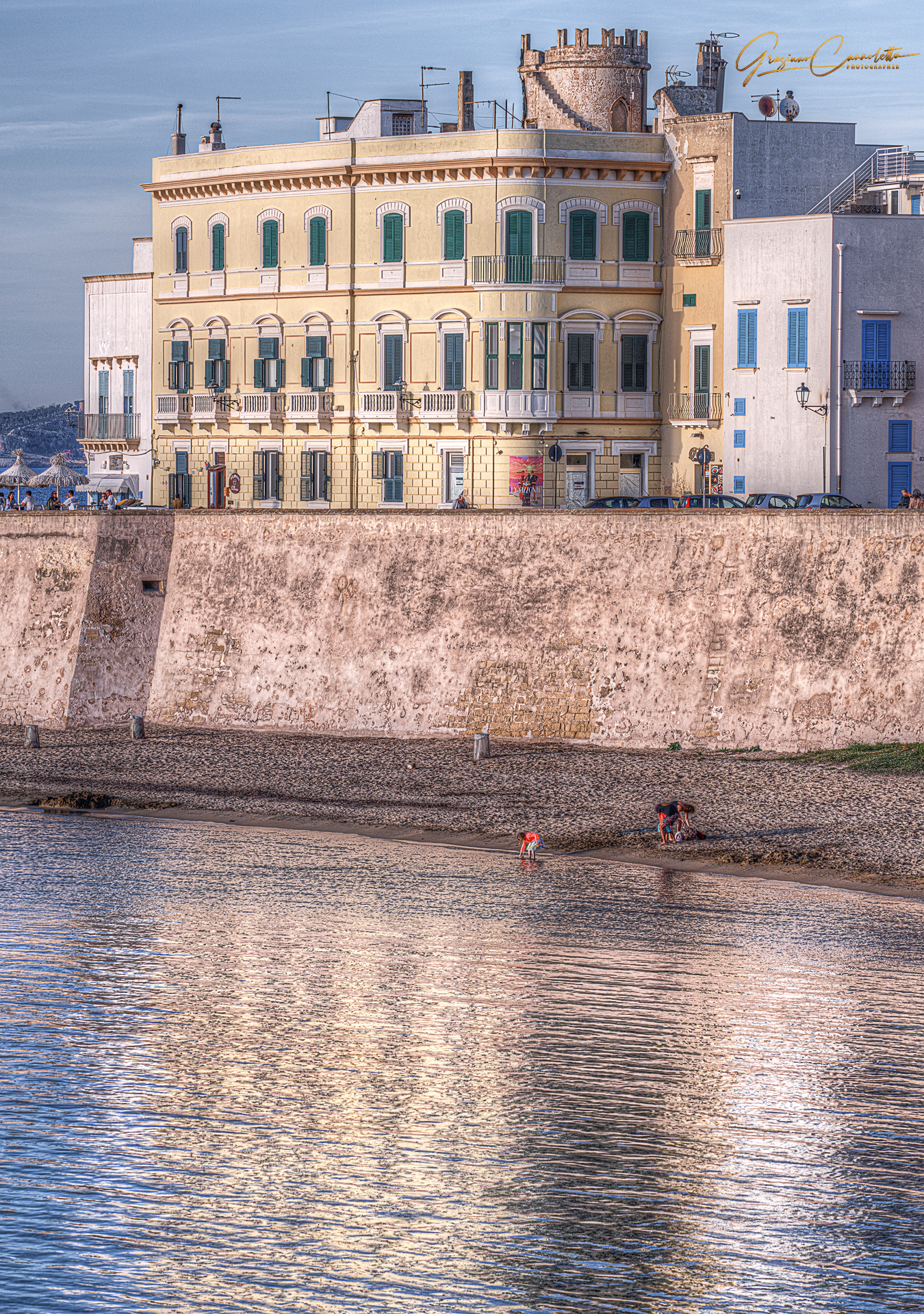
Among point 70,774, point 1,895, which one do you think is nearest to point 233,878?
point 1,895

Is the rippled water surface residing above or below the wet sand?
below

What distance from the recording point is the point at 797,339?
144 ft

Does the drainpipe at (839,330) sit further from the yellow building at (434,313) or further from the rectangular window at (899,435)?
the yellow building at (434,313)

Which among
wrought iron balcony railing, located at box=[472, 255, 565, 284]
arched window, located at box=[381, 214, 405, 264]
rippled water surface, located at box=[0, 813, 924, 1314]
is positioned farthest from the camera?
arched window, located at box=[381, 214, 405, 264]

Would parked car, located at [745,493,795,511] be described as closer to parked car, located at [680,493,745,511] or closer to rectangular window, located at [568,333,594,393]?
parked car, located at [680,493,745,511]

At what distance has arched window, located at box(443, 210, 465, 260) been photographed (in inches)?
1884

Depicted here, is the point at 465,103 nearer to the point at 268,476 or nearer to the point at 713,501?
the point at 268,476

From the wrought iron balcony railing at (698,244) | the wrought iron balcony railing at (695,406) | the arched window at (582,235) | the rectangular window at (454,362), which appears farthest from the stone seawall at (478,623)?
the wrought iron balcony railing at (698,244)

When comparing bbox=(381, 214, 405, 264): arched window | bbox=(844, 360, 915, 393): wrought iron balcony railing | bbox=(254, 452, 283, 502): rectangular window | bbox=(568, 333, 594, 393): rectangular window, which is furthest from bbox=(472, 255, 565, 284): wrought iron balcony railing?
bbox=(844, 360, 915, 393): wrought iron balcony railing

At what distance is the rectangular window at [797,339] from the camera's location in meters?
43.8

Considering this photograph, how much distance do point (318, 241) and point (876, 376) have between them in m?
15.9

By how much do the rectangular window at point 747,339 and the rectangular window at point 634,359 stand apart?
3.29 metres

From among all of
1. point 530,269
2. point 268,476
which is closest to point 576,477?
point 530,269

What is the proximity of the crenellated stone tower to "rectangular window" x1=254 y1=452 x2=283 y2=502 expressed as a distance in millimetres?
12146
